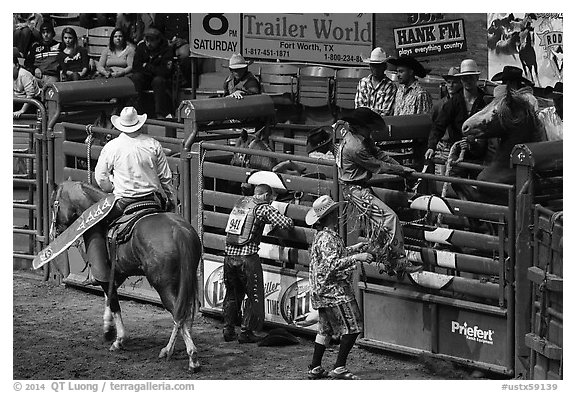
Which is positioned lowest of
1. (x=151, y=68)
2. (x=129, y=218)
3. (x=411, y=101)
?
(x=129, y=218)

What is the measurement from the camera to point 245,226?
1453 cm

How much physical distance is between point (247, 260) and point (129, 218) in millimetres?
1267

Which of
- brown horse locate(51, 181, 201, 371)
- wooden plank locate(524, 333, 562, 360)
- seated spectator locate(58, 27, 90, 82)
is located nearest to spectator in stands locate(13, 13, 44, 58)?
seated spectator locate(58, 27, 90, 82)

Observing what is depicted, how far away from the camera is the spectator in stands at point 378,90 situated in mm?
16828

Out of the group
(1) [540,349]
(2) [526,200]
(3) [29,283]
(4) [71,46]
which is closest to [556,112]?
(2) [526,200]

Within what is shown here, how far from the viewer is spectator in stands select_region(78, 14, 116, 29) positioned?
24.3 m

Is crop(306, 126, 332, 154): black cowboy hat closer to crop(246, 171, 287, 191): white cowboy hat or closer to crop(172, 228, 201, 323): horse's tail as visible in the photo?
crop(246, 171, 287, 191): white cowboy hat

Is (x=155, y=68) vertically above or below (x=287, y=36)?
below

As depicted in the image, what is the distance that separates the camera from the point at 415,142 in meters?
16.3

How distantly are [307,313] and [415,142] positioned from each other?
2.60 metres

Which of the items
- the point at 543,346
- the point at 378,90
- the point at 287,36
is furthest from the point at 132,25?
the point at 543,346

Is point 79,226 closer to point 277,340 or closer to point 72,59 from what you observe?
point 277,340

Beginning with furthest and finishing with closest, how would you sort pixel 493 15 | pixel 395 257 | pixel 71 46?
pixel 71 46 → pixel 493 15 → pixel 395 257
